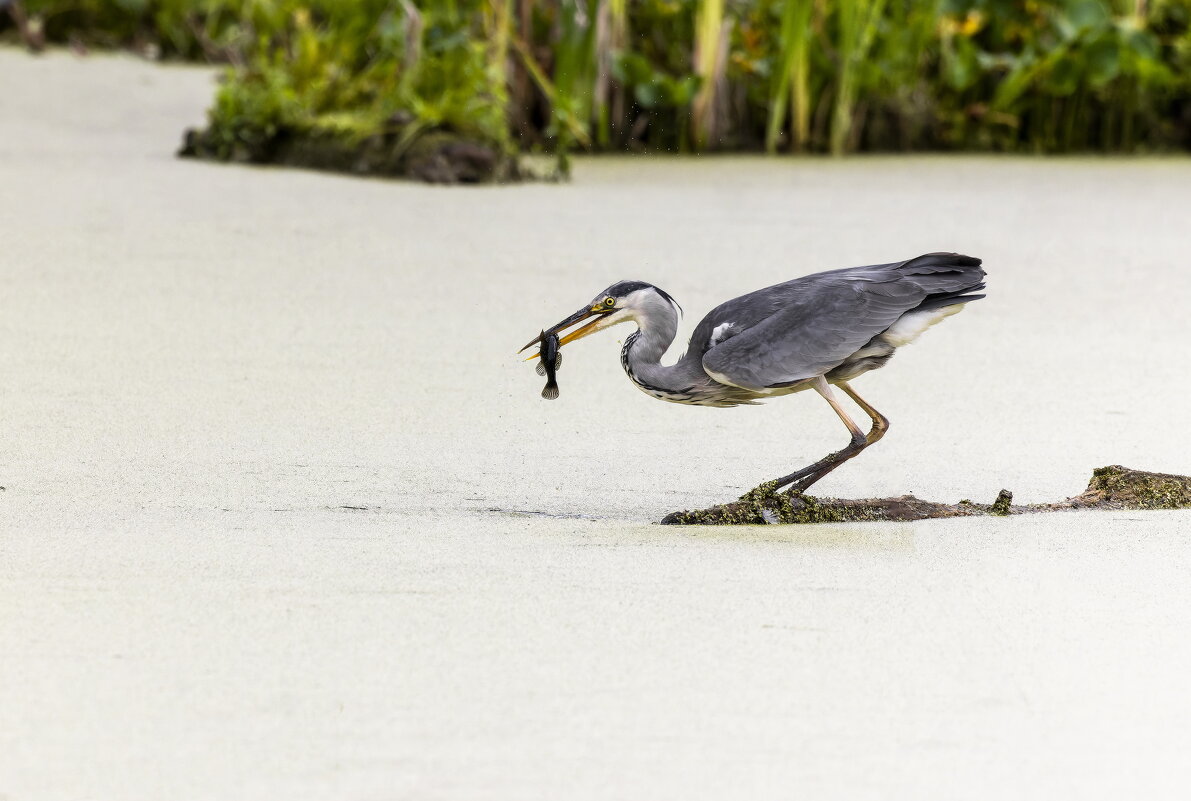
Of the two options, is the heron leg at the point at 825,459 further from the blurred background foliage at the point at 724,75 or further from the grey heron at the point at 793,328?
the blurred background foliage at the point at 724,75

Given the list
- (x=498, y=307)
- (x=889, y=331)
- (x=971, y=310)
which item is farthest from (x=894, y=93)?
(x=889, y=331)

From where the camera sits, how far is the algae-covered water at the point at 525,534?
2.24m

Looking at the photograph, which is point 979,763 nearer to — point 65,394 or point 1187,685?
point 1187,685

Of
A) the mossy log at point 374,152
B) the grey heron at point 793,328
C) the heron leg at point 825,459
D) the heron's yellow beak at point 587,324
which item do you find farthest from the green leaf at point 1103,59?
the heron's yellow beak at point 587,324

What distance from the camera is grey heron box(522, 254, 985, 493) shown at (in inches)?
139

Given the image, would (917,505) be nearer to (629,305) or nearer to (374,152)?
(629,305)

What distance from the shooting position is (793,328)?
354cm

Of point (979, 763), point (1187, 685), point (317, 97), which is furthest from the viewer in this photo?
point (317, 97)

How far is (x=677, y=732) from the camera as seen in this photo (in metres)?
2.28

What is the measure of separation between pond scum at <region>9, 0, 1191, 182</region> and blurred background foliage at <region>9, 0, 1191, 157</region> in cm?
1

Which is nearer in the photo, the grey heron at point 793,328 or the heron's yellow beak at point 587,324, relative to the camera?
the grey heron at point 793,328

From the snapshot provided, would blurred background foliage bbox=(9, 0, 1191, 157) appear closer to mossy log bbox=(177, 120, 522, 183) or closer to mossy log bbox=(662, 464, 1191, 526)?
mossy log bbox=(177, 120, 522, 183)

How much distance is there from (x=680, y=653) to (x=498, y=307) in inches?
121

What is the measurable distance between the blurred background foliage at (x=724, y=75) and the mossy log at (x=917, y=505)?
15.6 feet
